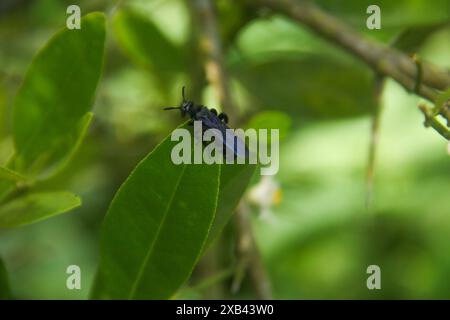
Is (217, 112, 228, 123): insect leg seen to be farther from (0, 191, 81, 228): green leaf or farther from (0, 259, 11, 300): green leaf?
(0, 259, 11, 300): green leaf

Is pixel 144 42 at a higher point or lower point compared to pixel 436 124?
higher

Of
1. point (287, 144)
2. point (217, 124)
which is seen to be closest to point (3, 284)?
point (217, 124)

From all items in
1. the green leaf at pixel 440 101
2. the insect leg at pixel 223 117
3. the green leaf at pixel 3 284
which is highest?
the insect leg at pixel 223 117

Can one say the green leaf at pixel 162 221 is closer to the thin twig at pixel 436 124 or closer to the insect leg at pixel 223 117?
the insect leg at pixel 223 117

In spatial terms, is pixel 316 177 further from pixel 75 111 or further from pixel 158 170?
pixel 158 170

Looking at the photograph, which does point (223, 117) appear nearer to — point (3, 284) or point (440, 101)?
point (440, 101)

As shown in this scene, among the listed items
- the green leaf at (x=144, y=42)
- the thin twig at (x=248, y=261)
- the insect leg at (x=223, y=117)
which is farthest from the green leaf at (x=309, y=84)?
the insect leg at (x=223, y=117)
